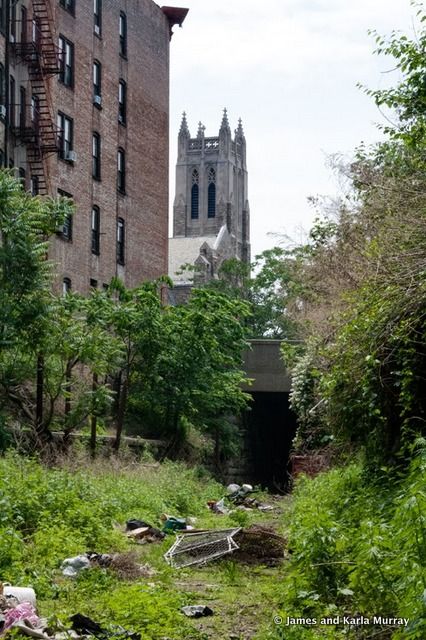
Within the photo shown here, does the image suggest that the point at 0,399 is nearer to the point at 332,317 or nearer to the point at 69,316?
the point at 69,316

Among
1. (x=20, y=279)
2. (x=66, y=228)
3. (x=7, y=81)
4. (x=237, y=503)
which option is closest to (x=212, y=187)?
(x=66, y=228)

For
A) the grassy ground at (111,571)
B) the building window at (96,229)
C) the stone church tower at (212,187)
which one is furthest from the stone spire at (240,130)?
the grassy ground at (111,571)

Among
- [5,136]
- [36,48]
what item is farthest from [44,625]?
[36,48]

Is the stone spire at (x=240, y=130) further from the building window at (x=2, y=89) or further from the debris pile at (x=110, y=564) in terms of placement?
the debris pile at (x=110, y=564)

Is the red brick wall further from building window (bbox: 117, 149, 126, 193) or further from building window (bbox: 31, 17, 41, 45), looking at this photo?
building window (bbox: 31, 17, 41, 45)

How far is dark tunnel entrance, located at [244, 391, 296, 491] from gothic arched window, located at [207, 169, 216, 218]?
78.3m

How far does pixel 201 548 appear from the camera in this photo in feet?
48.1

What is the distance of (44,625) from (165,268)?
133 ft

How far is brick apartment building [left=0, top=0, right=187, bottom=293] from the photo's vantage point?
36.2 meters

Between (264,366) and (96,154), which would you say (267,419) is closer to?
(264,366)

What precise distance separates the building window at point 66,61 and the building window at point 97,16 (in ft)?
9.73

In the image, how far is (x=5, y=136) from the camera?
113ft

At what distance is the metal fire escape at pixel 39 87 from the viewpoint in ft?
118

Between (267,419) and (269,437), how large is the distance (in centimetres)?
95
